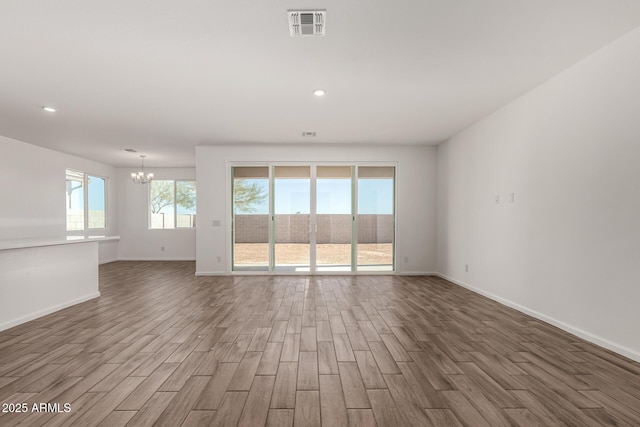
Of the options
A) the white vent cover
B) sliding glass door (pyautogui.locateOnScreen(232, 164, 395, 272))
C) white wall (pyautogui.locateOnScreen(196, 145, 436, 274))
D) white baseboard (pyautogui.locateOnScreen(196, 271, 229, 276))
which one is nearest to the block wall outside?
sliding glass door (pyautogui.locateOnScreen(232, 164, 395, 272))

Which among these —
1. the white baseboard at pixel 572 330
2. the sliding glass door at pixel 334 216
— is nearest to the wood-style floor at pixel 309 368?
the white baseboard at pixel 572 330

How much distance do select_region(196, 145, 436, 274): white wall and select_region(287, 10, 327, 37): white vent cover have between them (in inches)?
155

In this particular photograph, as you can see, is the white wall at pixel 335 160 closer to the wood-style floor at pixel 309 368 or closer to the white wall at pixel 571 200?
the white wall at pixel 571 200

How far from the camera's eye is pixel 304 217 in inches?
258

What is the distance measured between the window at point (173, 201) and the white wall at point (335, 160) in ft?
10.1

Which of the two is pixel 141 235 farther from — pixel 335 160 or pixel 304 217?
pixel 335 160

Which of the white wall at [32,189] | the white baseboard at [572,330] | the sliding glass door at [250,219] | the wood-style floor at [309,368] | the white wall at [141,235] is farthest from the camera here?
the white wall at [141,235]

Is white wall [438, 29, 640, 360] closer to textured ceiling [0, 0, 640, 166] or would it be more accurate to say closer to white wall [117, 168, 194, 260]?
textured ceiling [0, 0, 640, 166]

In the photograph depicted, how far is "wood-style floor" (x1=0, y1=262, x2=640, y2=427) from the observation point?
6.11ft

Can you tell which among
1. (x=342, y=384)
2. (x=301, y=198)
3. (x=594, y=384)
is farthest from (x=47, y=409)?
(x=301, y=198)

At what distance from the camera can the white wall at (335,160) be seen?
6.45 metres

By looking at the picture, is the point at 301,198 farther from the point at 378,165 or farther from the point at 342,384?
the point at 342,384

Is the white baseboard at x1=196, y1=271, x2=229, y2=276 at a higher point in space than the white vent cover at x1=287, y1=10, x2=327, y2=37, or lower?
lower

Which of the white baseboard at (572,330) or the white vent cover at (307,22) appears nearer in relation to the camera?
the white vent cover at (307,22)
